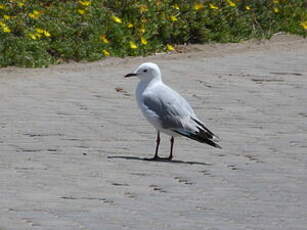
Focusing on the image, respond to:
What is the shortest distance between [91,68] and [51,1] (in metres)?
2.04

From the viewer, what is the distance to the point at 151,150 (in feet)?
27.9

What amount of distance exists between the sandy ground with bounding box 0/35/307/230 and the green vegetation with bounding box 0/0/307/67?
0.93 ft

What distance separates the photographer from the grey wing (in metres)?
7.95

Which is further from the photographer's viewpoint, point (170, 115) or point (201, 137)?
point (170, 115)

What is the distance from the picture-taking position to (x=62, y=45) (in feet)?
40.6

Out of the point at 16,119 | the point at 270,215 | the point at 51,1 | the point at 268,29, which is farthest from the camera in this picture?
the point at 268,29

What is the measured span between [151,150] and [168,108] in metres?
0.63

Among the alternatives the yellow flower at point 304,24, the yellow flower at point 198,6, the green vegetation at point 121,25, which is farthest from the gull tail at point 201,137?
the yellow flower at point 304,24

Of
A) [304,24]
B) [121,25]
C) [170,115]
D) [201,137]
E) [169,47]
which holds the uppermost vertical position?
[170,115]

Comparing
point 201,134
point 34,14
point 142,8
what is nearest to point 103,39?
point 34,14

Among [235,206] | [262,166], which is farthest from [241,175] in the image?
[235,206]

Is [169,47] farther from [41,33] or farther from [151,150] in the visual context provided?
[151,150]

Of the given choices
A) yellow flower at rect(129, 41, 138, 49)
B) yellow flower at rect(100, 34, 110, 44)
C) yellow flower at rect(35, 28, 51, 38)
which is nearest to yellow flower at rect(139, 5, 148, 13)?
yellow flower at rect(129, 41, 138, 49)

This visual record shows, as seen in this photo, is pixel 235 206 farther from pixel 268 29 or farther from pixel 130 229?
pixel 268 29
